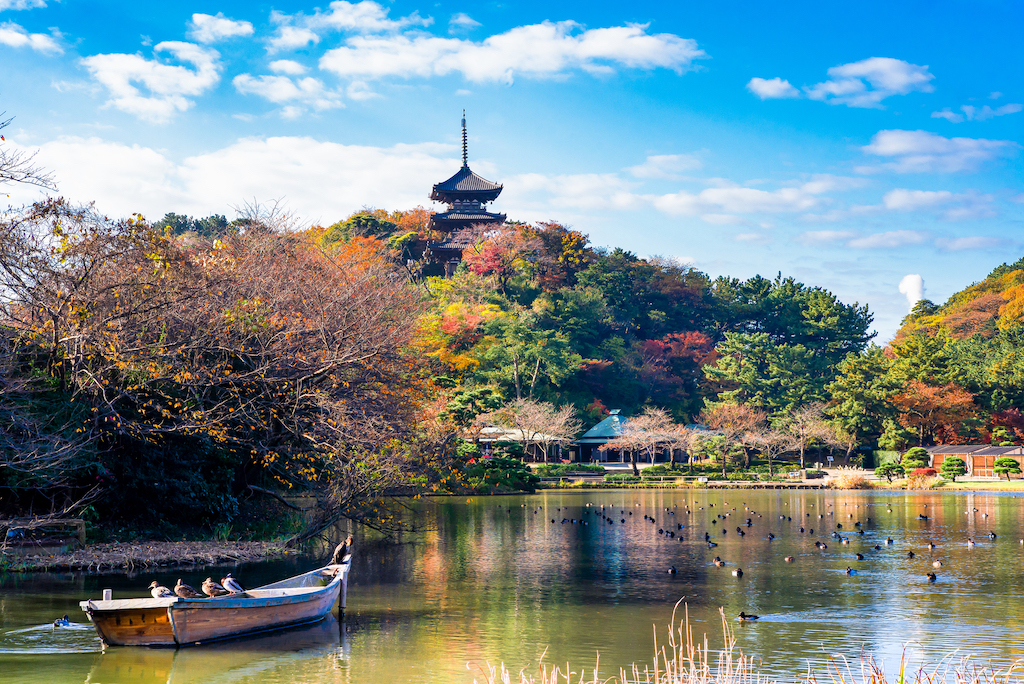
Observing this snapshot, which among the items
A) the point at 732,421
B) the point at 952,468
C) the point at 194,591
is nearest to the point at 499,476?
the point at 732,421

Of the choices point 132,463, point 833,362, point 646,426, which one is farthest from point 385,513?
point 833,362

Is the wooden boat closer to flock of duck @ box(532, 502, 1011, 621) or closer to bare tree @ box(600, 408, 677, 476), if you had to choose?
flock of duck @ box(532, 502, 1011, 621)

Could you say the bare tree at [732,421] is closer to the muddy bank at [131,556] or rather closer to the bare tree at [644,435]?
the bare tree at [644,435]

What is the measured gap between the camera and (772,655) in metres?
11.8

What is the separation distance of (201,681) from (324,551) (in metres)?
11.1

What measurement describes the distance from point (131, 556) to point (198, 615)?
268 inches

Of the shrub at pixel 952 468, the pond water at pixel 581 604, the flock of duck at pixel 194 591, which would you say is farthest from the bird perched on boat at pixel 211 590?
the shrub at pixel 952 468

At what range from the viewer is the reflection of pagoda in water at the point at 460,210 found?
71.1 m

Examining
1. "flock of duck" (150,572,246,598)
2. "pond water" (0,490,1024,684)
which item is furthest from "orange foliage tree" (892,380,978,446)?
"flock of duck" (150,572,246,598)

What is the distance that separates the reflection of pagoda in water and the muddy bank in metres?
52.5

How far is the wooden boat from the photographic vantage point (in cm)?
1149

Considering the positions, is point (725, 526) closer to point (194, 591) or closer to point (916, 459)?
point (194, 591)

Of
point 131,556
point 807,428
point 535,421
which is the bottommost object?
point 131,556

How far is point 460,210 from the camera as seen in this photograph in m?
75.1
